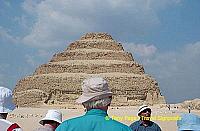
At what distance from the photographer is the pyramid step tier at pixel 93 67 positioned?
5200 centimetres

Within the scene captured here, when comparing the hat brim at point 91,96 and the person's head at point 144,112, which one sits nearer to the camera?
the hat brim at point 91,96

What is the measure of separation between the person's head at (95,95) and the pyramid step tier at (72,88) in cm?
4359

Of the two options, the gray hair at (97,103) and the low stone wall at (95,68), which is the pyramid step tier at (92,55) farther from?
the gray hair at (97,103)

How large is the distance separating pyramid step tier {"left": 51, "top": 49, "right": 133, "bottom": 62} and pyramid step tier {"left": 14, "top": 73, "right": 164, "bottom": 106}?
324 centimetres

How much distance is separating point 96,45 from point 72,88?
25.9 feet

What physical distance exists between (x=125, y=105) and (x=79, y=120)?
41288 mm

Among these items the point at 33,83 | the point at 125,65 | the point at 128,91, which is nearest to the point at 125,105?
the point at 128,91

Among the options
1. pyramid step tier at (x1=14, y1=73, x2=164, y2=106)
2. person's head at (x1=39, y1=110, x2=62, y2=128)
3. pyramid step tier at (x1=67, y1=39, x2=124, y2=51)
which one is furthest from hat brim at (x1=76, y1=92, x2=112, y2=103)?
pyramid step tier at (x1=67, y1=39, x2=124, y2=51)

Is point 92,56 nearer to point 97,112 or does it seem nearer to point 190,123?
point 190,123

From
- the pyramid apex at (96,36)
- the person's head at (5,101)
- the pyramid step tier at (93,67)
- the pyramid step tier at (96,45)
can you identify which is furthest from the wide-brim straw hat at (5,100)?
the pyramid apex at (96,36)

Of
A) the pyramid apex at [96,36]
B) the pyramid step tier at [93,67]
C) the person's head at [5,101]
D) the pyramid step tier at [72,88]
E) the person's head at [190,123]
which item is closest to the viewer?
the person's head at [190,123]

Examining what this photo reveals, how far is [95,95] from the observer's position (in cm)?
334

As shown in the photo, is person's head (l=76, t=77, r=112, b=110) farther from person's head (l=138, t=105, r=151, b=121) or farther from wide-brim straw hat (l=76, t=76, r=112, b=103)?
person's head (l=138, t=105, r=151, b=121)

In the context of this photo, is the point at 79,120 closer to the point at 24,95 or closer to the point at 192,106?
the point at 192,106
